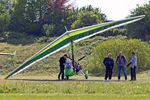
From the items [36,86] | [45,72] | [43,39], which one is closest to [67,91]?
[36,86]

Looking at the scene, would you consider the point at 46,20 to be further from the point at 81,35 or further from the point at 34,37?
the point at 81,35

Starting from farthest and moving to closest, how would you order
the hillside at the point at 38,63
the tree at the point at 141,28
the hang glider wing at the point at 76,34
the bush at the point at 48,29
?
the bush at the point at 48,29
the tree at the point at 141,28
the hillside at the point at 38,63
the hang glider wing at the point at 76,34

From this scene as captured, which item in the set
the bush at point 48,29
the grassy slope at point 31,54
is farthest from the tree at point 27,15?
the grassy slope at point 31,54

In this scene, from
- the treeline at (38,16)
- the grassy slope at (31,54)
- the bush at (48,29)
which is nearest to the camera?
the grassy slope at (31,54)

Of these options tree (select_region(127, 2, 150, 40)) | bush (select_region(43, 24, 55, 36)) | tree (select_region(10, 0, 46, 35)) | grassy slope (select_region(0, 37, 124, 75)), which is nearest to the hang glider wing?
grassy slope (select_region(0, 37, 124, 75))

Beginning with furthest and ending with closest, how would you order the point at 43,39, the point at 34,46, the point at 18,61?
1. the point at 43,39
2. the point at 34,46
3. the point at 18,61

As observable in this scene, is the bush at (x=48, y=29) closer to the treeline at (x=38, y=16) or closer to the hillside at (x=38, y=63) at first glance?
the treeline at (x=38, y=16)

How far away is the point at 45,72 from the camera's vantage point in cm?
3466

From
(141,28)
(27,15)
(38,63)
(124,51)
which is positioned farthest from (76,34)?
(27,15)

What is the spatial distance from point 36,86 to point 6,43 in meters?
34.0

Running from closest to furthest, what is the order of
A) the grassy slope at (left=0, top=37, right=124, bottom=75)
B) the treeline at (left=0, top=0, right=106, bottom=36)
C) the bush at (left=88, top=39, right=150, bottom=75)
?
1. the bush at (left=88, top=39, right=150, bottom=75)
2. the grassy slope at (left=0, top=37, right=124, bottom=75)
3. the treeline at (left=0, top=0, right=106, bottom=36)

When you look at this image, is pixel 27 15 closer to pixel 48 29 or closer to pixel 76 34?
pixel 48 29

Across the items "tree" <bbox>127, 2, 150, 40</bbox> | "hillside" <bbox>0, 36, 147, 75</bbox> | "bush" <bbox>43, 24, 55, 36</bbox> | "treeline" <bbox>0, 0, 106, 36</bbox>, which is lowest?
"hillside" <bbox>0, 36, 147, 75</bbox>

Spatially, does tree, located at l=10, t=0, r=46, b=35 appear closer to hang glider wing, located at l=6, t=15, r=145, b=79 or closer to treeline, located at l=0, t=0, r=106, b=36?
treeline, located at l=0, t=0, r=106, b=36
